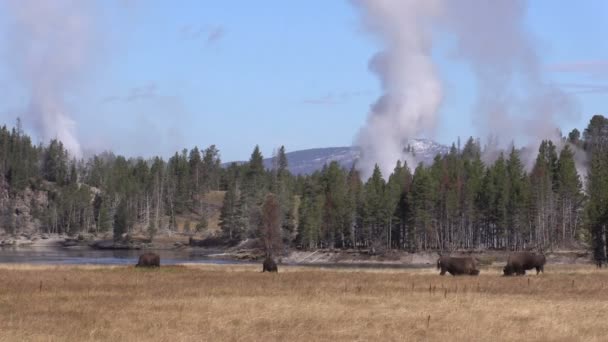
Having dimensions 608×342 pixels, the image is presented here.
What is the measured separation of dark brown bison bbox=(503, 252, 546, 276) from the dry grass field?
306 inches

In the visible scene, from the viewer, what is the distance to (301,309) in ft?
101

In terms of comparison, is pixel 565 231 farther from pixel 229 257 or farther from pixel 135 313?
pixel 135 313

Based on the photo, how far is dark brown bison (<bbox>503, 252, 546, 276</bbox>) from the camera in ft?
177

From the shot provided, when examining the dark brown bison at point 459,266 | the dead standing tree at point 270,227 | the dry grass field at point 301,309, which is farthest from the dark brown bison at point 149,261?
the dead standing tree at point 270,227

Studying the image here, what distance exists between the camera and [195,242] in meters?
198

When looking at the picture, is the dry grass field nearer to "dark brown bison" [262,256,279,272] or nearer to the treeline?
"dark brown bison" [262,256,279,272]

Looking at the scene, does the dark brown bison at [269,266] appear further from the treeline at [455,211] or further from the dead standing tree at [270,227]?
the treeline at [455,211]

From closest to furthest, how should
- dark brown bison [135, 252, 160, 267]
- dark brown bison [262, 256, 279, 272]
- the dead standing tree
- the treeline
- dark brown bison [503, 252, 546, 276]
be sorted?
dark brown bison [503, 252, 546, 276]
dark brown bison [262, 256, 279, 272]
dark brown bison [135, 252, 160, 267]
the dead standing tree
the treeline

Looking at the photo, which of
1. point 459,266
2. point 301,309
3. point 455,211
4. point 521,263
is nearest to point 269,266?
point 459,266

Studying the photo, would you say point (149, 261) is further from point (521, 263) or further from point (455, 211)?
point (455, 211)

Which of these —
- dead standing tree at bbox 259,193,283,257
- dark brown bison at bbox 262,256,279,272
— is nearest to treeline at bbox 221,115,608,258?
dead standing tree at bbox 259,193,283,257

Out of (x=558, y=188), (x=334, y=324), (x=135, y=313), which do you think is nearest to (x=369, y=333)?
(x=334, y=324)

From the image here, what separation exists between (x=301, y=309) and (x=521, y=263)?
90.3 feet

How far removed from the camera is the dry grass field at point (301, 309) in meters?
25.3
